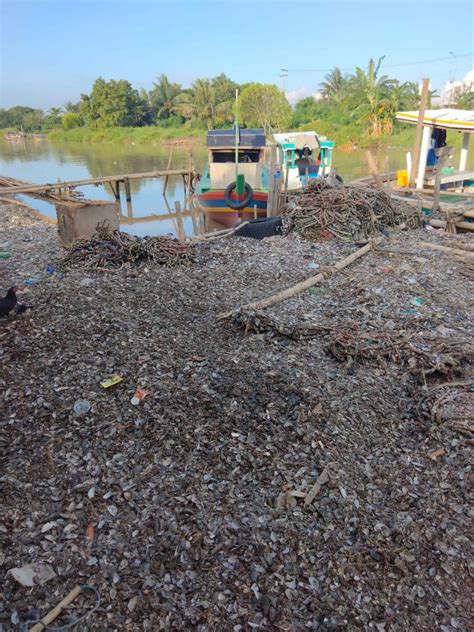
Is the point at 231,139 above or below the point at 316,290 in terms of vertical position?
above

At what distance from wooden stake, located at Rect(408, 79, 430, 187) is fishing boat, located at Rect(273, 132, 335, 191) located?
2643mm

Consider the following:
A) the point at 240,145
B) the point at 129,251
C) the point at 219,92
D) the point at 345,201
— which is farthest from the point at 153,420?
the point at 219,92

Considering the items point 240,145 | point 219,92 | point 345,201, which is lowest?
point 345,201

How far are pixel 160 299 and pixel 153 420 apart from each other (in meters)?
2.91

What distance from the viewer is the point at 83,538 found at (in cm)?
271

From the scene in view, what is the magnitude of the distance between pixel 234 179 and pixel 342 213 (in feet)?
17.4

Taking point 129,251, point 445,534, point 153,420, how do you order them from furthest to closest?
point 129,251, point 153,420, point 445,534

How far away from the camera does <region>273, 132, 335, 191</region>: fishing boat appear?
48.2ft

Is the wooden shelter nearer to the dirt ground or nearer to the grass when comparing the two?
the dirt ground

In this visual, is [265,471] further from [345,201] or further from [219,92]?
[219,92]

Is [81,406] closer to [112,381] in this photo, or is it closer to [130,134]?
[112,381]

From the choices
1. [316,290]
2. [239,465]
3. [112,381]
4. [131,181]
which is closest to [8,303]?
[112,381]

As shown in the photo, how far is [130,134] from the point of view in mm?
50062

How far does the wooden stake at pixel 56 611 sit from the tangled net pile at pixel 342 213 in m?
8.25
